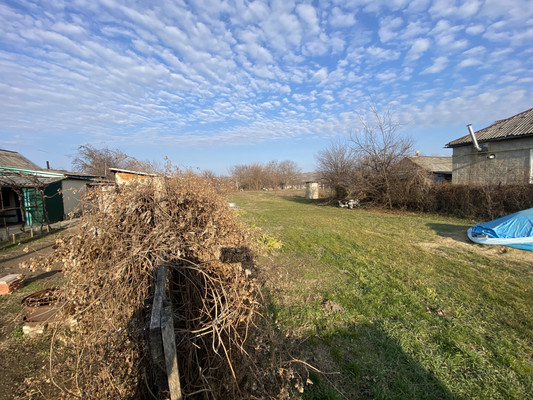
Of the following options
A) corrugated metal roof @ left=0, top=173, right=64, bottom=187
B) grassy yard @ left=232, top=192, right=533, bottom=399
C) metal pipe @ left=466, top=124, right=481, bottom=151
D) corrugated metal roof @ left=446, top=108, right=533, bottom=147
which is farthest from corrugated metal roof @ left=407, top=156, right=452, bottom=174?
corrugated metal roof @ left=0, top=173, right=64, bottom=187

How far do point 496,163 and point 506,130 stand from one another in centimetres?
197

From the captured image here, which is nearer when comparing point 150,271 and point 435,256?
point 150,271

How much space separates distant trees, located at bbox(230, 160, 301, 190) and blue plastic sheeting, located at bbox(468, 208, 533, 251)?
38.8 meters

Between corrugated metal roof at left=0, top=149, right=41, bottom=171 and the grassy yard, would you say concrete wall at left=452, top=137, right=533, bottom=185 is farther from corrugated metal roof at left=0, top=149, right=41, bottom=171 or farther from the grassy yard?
corrugated metal roof at left=0, top=149, right=41, bottom=171

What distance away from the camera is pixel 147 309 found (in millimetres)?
1988

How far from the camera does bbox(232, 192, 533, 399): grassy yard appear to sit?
250 centimetres

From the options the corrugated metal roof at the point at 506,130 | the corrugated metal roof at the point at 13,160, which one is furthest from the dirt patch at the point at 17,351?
the corrugated metal roof at the point at 506,130

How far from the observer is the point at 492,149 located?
13812 millimetres

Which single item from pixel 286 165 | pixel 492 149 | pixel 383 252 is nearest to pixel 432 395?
pixel 383 252

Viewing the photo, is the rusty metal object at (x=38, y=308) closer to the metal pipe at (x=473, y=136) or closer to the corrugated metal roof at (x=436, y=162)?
the metal pipe at (x=473, y=136)

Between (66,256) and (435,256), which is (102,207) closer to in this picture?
(66,256)

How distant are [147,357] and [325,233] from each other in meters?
7.98

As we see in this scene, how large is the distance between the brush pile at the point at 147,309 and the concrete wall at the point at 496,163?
14.5 m

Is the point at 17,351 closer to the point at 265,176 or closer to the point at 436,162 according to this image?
the point at 436,162
